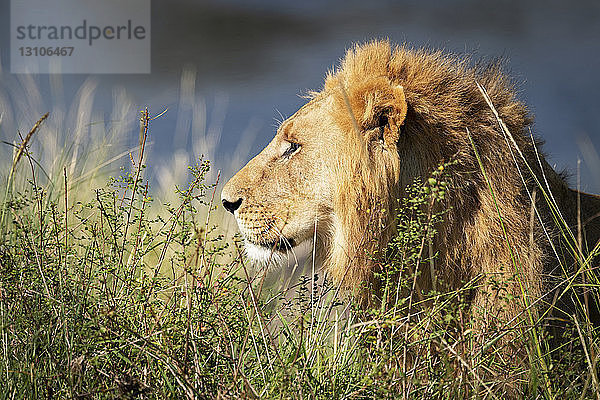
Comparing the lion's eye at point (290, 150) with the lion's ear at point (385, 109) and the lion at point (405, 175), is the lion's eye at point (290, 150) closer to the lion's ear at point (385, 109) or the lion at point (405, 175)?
the lion at point (405, 175)

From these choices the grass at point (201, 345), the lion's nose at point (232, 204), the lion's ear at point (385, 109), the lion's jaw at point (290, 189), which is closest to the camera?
the grass at point (201, 345)

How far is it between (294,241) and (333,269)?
153mm

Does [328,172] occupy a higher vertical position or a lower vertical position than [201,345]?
higher

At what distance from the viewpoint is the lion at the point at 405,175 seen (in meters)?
2.02

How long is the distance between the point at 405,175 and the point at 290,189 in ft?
1.13

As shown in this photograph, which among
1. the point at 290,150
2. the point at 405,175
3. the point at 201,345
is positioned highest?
the point at 290,150

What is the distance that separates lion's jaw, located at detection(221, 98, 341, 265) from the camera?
211 centimetres

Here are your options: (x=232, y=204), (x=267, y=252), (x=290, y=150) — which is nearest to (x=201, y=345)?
(x=267, y=252)

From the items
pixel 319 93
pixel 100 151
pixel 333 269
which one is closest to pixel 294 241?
pixel 333 269

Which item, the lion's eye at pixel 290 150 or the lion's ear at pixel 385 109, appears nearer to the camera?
the lion's ear at pixel 385 109

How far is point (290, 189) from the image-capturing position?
7.01 ft

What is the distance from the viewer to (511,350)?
1920mm

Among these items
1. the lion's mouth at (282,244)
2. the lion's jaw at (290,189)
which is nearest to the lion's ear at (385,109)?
the lion's jaw at (290,189)

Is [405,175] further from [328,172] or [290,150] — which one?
[290,150]
